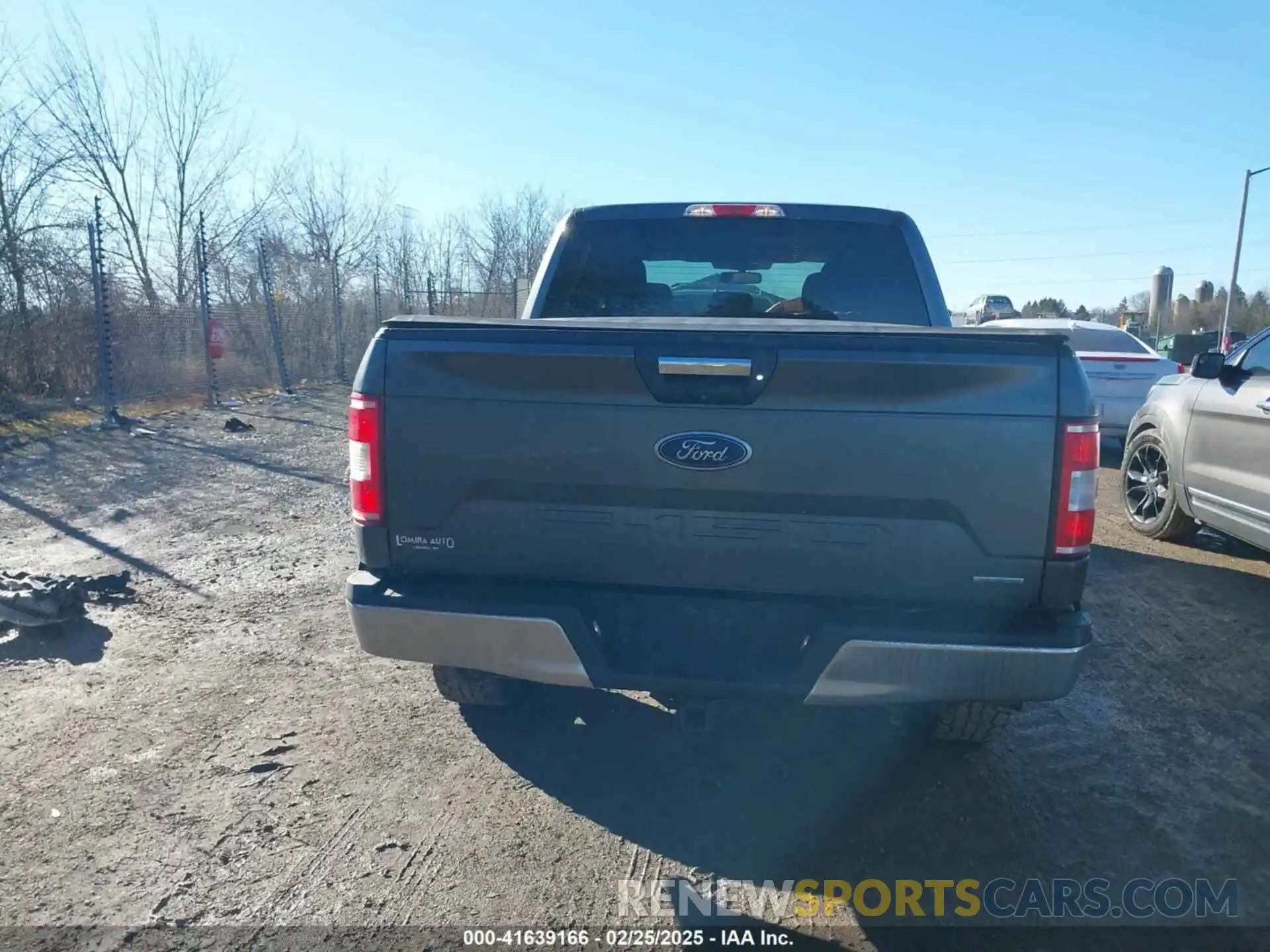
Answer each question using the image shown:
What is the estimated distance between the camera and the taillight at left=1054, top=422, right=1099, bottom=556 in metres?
2.50

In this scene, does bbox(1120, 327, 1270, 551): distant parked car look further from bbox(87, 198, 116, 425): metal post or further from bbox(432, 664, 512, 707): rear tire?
bbox(87, 198, 116, 425): metal post

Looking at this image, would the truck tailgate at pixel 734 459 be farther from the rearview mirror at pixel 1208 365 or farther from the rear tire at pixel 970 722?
the rearview mirror at pixel 1208 365

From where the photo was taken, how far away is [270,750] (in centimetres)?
343

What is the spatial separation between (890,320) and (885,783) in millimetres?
2136

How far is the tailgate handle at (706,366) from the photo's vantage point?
257 centimetres

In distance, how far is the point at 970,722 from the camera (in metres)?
3.26

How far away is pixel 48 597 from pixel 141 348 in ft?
32.4

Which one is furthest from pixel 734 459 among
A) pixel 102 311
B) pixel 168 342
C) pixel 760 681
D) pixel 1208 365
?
pixel 168 342

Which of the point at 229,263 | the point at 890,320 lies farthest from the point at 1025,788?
the point at 229,263

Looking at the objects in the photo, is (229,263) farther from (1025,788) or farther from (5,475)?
(1025,788)

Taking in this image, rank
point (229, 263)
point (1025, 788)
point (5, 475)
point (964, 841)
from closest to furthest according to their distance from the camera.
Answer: point (964, 841) → point (1025, 788) → point (5, 475) → point (229, 263)

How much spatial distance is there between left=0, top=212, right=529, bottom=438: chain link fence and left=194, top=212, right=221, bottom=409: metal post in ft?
0.07

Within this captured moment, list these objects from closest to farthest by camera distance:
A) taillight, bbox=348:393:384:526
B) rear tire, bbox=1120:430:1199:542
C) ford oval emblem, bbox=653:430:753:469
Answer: ford oval emblem, bbox=653:430:753:469
taillight, bbox=348:393:384:526
rear tire, bbox=1120:430:1199:542

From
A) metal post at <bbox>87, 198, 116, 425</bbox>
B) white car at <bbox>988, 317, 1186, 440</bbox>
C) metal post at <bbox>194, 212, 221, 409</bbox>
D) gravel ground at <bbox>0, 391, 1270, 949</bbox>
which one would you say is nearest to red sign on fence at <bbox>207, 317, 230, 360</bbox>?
metal post at <bbox>194, 212, 221, 409</bbox>
